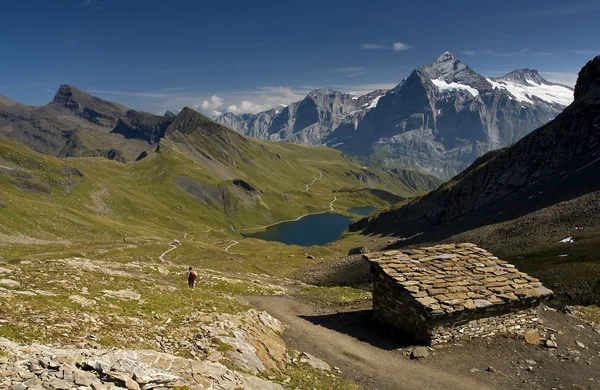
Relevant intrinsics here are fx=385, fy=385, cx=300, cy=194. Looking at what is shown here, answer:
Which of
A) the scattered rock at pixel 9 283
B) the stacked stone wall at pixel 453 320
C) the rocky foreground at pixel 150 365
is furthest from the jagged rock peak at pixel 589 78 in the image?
the scattered rock at pixel 9 283

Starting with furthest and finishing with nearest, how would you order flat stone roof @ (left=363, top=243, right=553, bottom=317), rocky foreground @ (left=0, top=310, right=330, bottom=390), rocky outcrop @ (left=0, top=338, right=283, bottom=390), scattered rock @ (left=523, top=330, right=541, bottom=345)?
1. flat stone roof @ (left=363, top=243, right=553, bottom=317)
2. scattered rock @ (left=523, top=330, right=541, bottom=345)
3. rocky foreground @ (left=0, top=310, right=330, bottom=390)
4. rocky outcrop @ (left=0, top=338, right=283, bottom=390)

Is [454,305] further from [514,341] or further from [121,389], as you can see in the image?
[121,389]

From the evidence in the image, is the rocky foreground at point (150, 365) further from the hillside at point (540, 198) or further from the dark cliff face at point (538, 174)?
the dark cliff face at point (538, 174)

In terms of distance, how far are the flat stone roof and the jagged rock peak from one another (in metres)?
124

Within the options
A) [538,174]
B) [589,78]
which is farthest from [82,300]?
[589,78]

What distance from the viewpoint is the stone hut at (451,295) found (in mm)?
27047

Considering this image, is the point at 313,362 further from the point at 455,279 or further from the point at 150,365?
the point at 455,279

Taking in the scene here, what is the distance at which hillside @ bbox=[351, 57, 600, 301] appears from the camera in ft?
205

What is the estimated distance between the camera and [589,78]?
135m

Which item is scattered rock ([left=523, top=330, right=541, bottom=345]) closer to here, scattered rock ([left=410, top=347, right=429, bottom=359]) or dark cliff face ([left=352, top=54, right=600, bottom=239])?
scattered rock ([left=410, top=347, right=429, bottom=359])

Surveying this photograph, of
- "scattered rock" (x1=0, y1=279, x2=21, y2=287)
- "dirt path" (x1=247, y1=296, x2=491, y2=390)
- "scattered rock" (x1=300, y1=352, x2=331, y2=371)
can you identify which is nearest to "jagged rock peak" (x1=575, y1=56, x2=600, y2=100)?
"dirt path" (x1=247, y1=296, x2=491, y2=390)

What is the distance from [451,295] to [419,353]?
4866mm

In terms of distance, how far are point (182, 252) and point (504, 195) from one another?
99.3m

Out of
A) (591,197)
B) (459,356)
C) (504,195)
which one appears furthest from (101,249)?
(504,195)
